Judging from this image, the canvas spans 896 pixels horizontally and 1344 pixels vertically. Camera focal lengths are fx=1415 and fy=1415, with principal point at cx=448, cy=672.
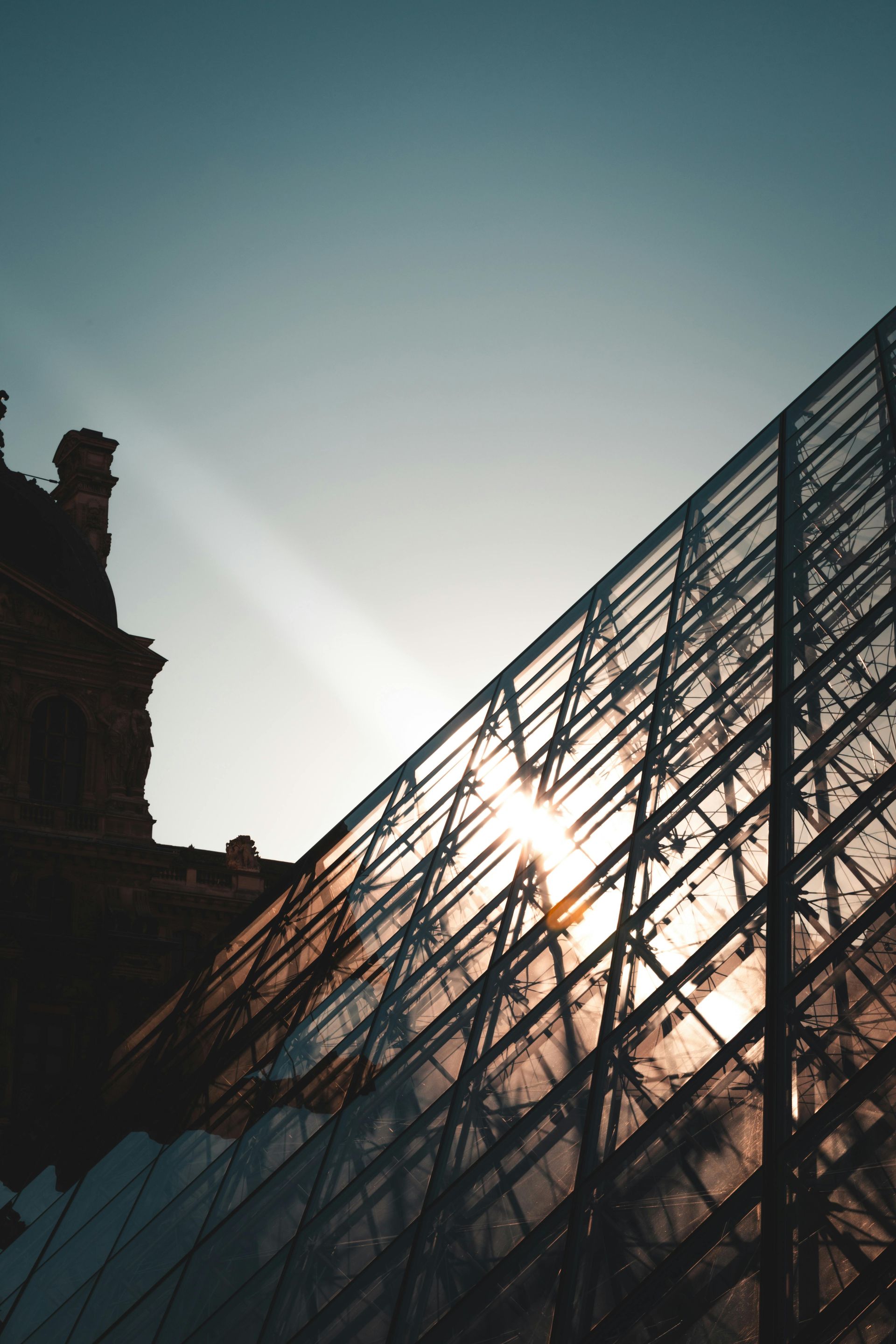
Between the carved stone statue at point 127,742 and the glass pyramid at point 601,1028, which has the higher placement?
the carved stone statue at point 127,742

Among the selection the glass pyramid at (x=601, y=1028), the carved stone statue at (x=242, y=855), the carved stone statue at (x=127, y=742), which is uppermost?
the carved stone statue at (x=127, y=742)

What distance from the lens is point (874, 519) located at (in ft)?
44.4

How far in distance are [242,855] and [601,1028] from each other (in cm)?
2946

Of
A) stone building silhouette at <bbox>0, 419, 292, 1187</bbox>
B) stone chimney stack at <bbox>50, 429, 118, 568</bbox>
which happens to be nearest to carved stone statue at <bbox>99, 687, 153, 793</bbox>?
stone building silhouette at <bbox>0, 419, 292, 1187</bbox>

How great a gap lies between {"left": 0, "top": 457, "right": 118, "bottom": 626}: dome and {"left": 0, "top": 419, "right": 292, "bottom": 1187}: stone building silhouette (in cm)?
6

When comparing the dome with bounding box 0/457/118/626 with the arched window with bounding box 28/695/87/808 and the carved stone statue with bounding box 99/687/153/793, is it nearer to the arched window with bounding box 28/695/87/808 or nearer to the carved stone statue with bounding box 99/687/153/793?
the carved stone statue with bounding box 99/687/153/793

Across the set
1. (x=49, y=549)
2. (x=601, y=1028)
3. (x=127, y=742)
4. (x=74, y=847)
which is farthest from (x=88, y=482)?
(x=601, y=1028)

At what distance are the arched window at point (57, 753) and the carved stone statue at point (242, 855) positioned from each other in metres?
4.47

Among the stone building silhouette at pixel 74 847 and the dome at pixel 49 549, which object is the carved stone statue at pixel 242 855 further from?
the dome at pixel 49 549

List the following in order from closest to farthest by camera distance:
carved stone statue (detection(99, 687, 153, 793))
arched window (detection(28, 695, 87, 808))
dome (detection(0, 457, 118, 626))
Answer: arched window (detection(28, 695, 87, 808))
carved stone statue (detection(99, 687, 153, 793))
dome (detection(0, 457, 118, 626))

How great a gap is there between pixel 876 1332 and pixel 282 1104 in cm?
933

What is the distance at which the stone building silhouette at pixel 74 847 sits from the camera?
3384 cm

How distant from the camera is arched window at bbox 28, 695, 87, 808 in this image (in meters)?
36.7

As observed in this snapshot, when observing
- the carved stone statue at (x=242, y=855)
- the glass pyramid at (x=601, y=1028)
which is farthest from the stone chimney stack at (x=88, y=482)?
the glass pyramid at (x=601, y=1028)
